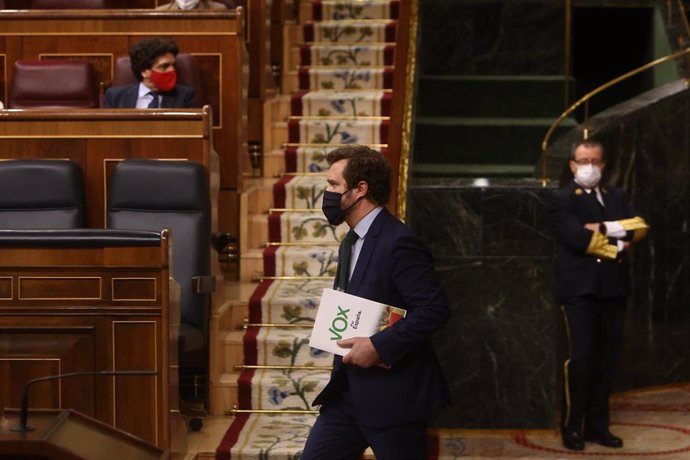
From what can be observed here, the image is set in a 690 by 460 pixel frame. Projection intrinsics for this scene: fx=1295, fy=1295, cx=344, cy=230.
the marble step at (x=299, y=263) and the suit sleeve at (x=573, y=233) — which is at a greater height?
the suit sleeve at (x=573, y=233)

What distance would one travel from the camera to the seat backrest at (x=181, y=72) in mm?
4512

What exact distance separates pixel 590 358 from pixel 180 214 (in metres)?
1.38

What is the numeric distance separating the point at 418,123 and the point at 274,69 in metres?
0.91

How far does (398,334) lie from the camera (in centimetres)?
239

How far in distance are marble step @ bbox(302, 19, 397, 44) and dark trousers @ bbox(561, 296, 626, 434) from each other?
209 centimetres

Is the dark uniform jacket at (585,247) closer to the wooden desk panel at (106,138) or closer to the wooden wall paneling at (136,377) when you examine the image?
the wooden desk panel at (106,138)

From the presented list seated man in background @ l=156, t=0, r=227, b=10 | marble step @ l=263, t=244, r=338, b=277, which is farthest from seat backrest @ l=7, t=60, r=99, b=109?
marble step @ l=263, t=244, r=338, b=277

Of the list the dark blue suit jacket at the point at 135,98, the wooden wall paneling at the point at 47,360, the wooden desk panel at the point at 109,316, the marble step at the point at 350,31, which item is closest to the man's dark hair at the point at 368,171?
the wooden desk panel at the point at 109,316

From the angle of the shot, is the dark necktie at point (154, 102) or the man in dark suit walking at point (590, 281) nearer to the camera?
the man in dark suit walking at point (590, 281)

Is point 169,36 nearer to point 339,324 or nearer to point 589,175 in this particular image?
point 589,175

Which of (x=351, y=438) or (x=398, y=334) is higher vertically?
(x=398, y=334)

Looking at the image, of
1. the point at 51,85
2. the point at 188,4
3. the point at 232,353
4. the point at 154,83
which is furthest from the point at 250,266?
the point at 188,4

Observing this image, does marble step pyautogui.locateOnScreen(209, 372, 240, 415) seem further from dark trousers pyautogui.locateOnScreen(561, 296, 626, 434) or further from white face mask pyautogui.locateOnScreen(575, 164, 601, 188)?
white face mask pyautogui.locateOnScreen(575, 164, 601, 188)

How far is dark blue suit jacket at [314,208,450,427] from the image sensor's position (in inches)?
94.6
